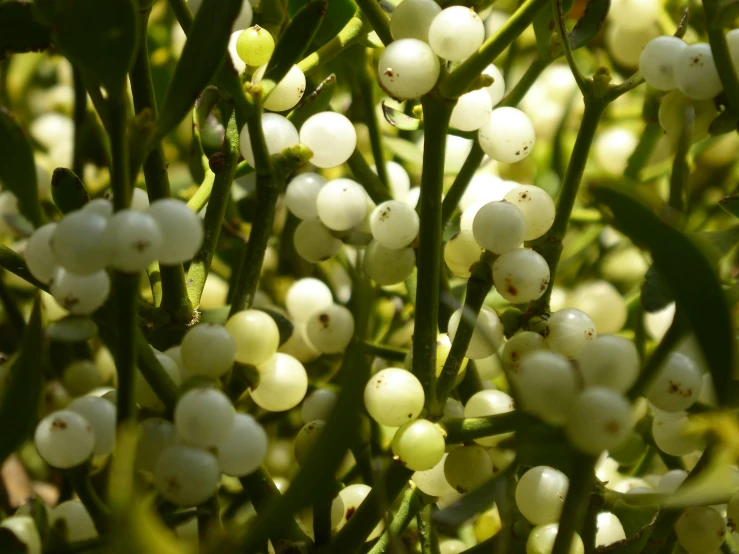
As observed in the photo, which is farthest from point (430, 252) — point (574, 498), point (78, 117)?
point (78, 117)

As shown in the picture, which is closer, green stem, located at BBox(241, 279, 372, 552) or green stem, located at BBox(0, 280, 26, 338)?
green stem, located at BBox(241, 279, 372, 552)

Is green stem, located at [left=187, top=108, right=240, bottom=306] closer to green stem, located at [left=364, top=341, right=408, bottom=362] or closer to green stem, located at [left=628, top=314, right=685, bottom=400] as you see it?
green stem, located at [left=364, top=341, right=408, bottom=362]

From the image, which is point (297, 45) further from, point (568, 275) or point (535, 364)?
point (568, 275)

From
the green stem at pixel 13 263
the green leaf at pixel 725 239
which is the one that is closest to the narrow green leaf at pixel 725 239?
the green leaf at pixel 725 239

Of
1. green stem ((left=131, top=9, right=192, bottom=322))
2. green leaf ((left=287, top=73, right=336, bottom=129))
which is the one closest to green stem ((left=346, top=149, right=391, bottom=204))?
green leaf ((left=287, top=73, right=336, bottom=129))

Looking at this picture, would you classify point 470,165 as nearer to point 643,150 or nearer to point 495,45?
point 495,45
